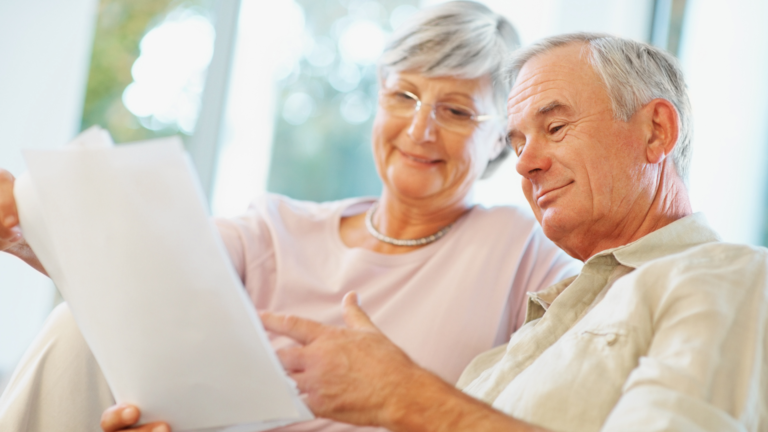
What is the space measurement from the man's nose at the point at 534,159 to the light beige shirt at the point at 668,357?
319mm

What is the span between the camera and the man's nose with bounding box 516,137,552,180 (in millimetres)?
1183

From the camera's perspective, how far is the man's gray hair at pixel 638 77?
113 cm

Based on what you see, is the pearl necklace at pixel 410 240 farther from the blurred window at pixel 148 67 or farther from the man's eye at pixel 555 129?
the blurred window at pixel 148 67

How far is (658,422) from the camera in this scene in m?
0.69

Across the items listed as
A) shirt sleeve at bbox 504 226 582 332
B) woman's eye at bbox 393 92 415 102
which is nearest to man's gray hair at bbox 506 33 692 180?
shirt sleeve at bbox 504 226 582 332

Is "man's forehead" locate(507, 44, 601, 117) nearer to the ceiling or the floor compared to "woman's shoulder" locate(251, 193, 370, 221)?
nearer to the ceiling

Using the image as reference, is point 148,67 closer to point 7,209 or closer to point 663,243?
point 7,209

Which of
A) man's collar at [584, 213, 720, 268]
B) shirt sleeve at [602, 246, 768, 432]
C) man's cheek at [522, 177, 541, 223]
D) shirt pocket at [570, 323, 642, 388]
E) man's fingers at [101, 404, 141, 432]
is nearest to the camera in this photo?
shirt sleeve at [602, 246, 768, 432]

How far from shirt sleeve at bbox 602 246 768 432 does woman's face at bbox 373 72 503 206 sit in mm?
843

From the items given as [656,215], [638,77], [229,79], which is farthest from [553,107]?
[229,79]

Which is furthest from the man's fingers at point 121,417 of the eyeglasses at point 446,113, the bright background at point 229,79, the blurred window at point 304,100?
the blurred window at point 304,100

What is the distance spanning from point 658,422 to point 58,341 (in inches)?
40.4

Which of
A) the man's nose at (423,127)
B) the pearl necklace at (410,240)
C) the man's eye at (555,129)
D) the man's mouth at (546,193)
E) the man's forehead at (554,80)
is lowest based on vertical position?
the pearl necklace at (410,240)

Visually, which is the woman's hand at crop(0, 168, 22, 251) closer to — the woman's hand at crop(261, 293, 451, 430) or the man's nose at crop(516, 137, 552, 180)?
the woman's hand at crop(261, 293, 451, 430)
